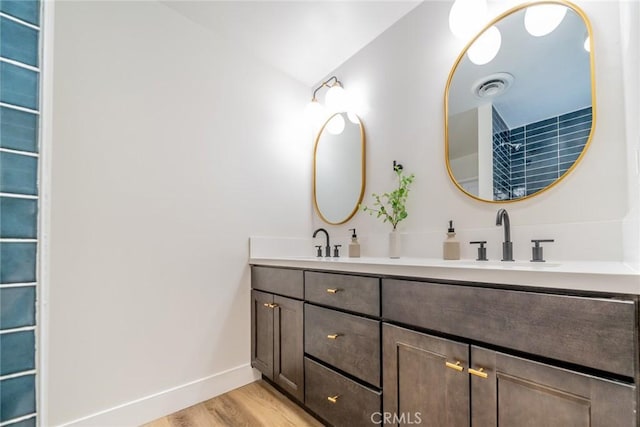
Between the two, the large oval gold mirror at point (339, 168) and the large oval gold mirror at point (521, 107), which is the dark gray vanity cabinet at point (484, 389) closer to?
the large oval gold mirror at point (521, 107)

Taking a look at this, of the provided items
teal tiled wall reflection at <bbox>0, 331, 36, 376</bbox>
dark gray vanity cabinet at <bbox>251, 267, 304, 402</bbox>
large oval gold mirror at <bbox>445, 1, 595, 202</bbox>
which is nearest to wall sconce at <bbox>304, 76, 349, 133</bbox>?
large oval gold mirror at <bbox>445, 1, 595, 202</bbox>

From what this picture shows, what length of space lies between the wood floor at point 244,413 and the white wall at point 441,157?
1013 mm

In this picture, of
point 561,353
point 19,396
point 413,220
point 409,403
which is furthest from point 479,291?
point 19,396

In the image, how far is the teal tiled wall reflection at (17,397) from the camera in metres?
0.65

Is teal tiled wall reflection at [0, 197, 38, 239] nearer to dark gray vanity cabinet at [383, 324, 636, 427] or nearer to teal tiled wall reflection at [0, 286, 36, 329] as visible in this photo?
teal tiled wall reflection at [0, 286, 36, 329]

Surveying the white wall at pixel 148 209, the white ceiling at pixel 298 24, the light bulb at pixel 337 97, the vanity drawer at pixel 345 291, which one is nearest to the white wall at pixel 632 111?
the vanity drawer at pixel 345 291

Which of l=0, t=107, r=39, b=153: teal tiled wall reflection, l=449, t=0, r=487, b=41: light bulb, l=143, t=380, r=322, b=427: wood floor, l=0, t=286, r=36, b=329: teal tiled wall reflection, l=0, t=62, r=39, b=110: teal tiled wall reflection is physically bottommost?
l=143, t=380, r=322, b=427: wood floor

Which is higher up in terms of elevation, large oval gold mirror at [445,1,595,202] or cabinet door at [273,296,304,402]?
large oval gold mirror at [445,1,595,202]

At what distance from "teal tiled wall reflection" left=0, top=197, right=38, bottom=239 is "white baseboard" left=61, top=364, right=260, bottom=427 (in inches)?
46.7

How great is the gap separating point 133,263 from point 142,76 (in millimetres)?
1049

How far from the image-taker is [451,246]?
1.39 m

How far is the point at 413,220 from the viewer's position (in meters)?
1.67

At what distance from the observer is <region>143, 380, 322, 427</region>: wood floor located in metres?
1.47

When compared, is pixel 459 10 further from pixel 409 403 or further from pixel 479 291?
pixel 409 403
